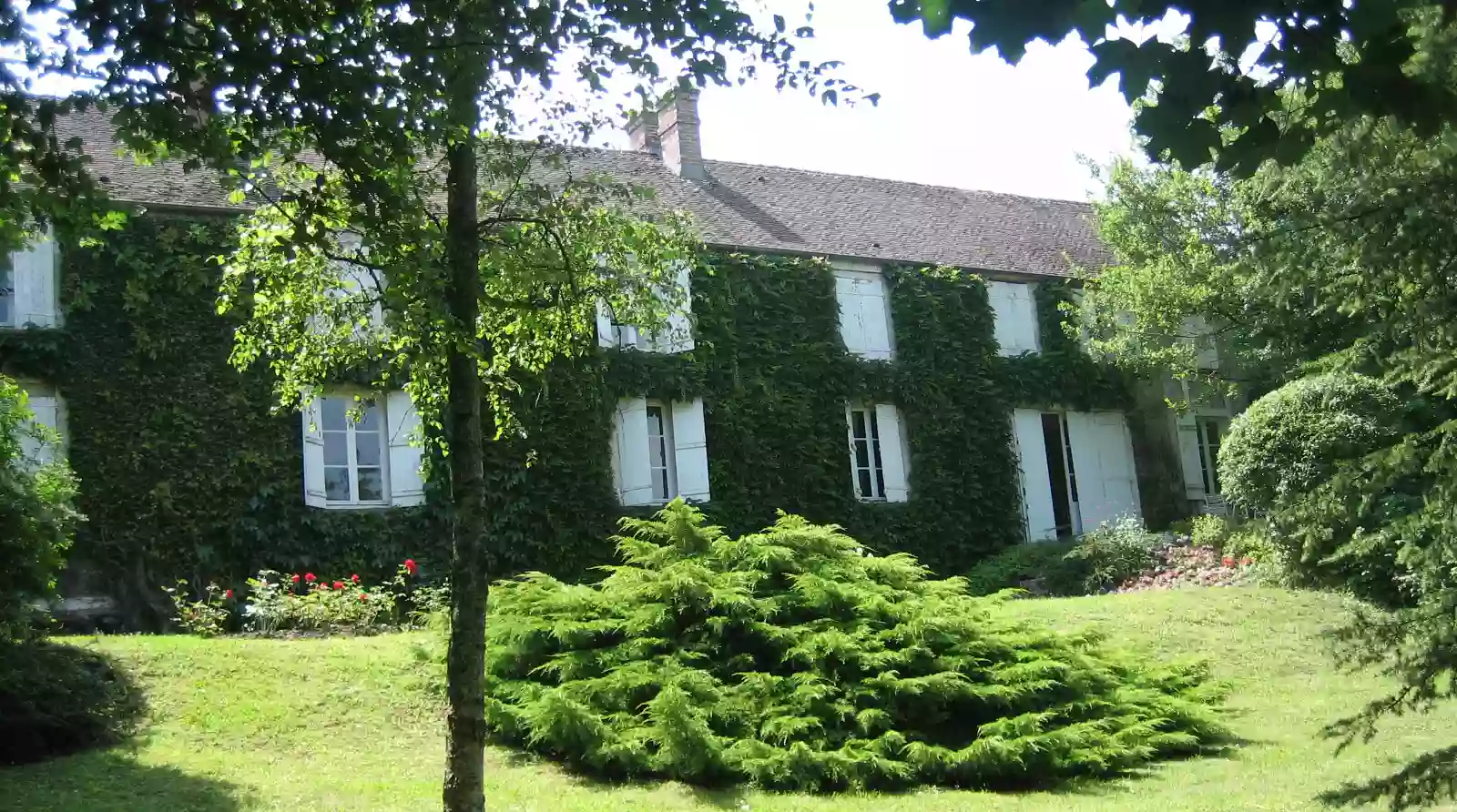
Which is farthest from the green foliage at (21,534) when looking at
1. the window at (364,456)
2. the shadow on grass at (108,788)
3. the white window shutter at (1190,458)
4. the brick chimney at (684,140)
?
the white window shutter at (1190,458)

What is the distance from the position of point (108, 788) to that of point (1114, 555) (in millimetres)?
13522

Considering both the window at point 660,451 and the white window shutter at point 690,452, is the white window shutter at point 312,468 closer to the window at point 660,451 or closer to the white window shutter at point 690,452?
the window at point 660,451

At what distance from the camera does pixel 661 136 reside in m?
22.6

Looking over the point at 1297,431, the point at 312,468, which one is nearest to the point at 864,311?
the point at 1297,431

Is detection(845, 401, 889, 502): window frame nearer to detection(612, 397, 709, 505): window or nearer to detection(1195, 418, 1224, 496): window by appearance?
detection(612, 397, 709, 505): window

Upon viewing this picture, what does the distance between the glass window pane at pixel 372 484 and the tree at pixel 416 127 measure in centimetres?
956

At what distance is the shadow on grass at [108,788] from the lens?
294 inches

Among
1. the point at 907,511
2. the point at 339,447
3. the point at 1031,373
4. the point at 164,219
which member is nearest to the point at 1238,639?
the point at 907,511

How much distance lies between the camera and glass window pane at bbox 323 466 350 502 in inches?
643

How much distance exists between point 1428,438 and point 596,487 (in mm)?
13124

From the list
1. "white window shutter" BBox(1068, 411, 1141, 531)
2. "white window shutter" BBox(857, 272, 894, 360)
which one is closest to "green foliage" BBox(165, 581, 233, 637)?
"white window shutter" BBox(857, 272, 894, 360)

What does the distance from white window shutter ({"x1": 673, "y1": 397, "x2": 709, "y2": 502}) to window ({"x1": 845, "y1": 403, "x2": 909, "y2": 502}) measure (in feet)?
8.82

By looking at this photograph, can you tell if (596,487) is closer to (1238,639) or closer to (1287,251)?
(1238,639)

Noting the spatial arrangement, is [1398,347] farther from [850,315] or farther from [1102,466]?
[1102,466]
